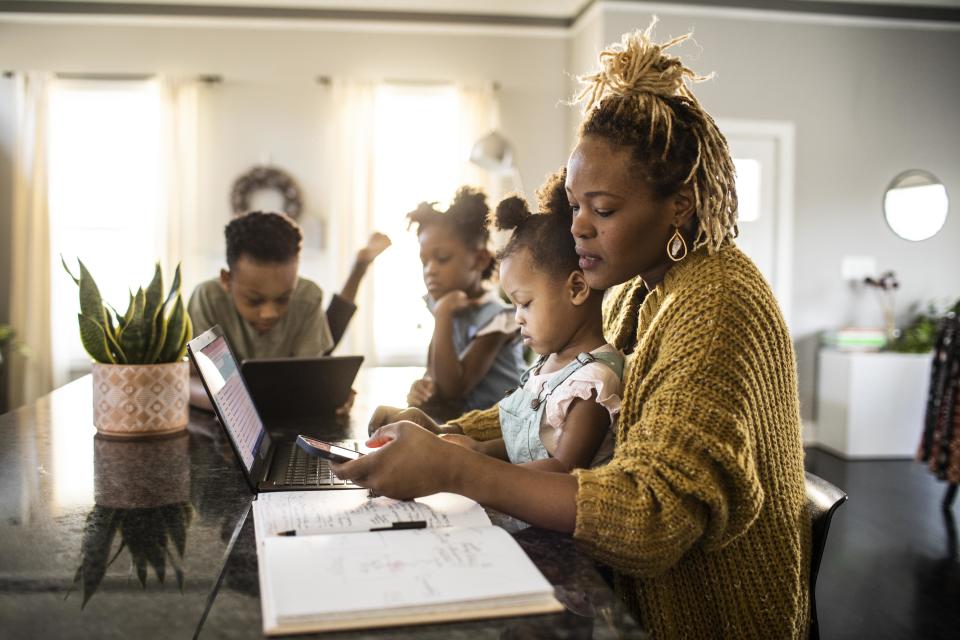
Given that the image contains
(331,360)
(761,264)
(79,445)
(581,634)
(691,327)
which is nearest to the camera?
(581,634)

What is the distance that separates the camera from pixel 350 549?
805mm

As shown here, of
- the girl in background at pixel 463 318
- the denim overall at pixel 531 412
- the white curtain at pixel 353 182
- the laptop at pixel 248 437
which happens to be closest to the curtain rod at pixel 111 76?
the white curtain at pixel 353 182

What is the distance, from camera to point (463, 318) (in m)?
2.28

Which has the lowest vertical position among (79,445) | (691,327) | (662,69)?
(79,445)

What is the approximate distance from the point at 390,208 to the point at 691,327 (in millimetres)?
4910

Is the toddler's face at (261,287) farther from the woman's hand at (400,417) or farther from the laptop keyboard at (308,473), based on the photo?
the laptop keyboard at (308,473)

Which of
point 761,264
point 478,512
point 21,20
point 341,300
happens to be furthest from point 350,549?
point 21,20

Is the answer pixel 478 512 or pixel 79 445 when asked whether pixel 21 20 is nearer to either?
pixel 79 445

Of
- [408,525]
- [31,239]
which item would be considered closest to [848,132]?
[408,525]

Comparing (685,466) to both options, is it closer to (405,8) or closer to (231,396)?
(231,396)

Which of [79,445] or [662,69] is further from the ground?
[662,69]

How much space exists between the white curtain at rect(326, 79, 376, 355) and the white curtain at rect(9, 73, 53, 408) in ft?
6.67

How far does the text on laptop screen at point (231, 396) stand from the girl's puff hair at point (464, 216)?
903mm

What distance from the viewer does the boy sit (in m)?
2.18
